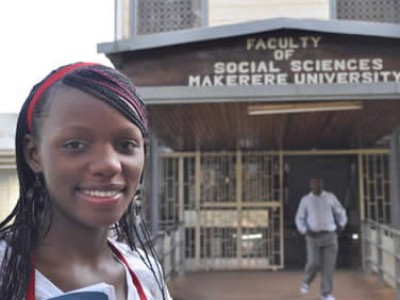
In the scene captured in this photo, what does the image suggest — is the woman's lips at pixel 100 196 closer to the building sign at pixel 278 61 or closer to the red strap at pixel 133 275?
the red strap at pixel 133 275

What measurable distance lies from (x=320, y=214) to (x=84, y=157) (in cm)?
654

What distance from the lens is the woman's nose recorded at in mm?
1035

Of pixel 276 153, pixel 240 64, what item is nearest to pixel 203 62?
pixel 240 64

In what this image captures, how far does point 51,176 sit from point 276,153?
8.92m

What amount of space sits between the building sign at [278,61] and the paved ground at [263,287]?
360cm

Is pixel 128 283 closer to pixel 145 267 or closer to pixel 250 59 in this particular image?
pixel 145 267

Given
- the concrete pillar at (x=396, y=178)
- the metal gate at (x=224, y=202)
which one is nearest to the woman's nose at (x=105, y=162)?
the concrete pillar at (x=396, y=178)

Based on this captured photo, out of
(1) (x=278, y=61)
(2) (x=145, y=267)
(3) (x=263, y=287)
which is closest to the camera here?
(2) (x=145, y=267)

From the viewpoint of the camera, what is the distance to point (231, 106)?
18.3ft

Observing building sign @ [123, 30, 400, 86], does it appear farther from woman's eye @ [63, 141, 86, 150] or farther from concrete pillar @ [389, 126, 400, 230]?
woman's eye @ [63, 141, 86, 150]

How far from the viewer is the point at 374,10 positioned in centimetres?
755

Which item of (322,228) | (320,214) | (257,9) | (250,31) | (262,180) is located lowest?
(322,228)

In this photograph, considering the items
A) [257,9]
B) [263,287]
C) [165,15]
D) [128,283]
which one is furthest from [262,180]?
[128,283]

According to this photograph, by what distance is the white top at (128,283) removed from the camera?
1059mm
